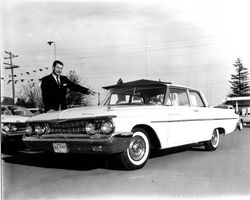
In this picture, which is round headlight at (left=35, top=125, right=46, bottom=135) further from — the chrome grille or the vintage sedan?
the chrome grille

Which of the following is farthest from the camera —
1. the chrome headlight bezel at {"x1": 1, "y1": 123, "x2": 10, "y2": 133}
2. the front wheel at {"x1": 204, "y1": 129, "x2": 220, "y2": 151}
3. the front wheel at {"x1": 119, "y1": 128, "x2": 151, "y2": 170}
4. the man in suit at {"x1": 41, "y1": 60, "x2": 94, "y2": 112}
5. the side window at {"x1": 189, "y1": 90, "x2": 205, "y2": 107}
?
the front wheel at {"x1": 204, "y1": 129, "x2": 220, "y2": 151}

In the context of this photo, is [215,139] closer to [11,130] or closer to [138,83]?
[138,83]

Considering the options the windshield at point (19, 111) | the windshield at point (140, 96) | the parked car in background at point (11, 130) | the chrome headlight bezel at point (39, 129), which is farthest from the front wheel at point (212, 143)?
the windshield at point (19, 111)

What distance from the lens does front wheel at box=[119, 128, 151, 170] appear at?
470 centimetres

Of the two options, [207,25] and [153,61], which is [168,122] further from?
[207,25]

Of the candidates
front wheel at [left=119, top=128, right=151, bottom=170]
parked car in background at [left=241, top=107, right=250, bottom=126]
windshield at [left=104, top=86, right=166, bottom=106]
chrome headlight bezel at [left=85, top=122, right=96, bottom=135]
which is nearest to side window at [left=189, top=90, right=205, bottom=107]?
windshield at [left=104, top=86, right=166, bottom=106]

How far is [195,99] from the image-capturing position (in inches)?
267

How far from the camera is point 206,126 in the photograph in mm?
6598

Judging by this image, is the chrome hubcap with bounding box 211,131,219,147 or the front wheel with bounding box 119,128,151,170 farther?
the chrome hubcap with bounding box 211,131,219,147

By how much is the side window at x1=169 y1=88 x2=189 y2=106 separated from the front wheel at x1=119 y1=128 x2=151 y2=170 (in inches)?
46.3

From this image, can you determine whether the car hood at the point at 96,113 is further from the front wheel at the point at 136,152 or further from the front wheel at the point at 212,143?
the front wheel at the point at 212,143

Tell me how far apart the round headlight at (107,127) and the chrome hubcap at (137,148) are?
1.72ft

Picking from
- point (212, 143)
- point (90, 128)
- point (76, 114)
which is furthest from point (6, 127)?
point (212, 143)

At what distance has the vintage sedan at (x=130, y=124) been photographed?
450 cm
